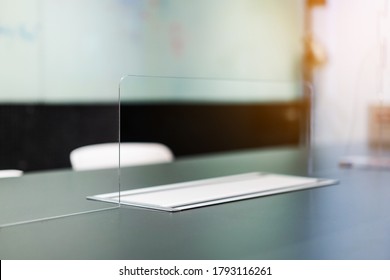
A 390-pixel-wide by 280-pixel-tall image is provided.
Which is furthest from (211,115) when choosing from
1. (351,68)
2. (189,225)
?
(189,225)

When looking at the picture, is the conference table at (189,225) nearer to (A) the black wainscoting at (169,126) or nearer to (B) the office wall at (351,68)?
(A) the black wainscoting at (169,126)

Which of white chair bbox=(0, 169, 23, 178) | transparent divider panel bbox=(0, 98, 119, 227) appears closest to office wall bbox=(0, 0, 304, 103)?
transparent divider panel bbox=(0, 98, 119, 227)

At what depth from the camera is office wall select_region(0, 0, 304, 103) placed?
2791 mm

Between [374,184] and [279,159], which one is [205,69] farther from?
[374,184]

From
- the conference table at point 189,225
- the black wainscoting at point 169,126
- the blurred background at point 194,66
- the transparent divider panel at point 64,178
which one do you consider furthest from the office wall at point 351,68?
the transparent divider panel at point 64,178

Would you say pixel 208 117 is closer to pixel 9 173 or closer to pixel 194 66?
pixel 194 66

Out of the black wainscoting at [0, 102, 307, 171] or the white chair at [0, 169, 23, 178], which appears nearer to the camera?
the white chair at [0, 169, 23, 178]

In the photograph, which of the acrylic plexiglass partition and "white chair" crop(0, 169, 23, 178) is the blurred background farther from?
"white chair" crop(0, 169, 23, 178)

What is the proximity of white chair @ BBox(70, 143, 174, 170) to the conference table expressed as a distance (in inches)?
2.3

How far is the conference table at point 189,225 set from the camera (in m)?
0.86

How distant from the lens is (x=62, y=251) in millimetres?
853

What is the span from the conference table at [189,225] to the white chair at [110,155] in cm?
6
